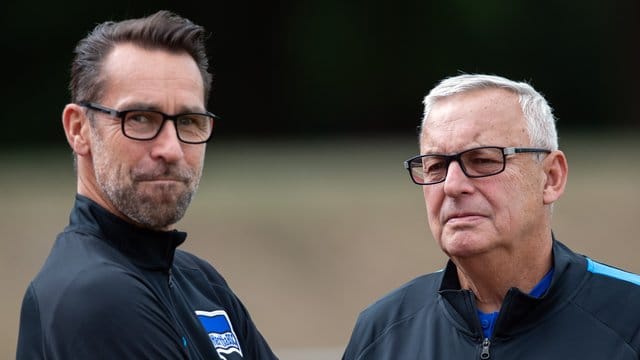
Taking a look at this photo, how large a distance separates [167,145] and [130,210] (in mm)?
223

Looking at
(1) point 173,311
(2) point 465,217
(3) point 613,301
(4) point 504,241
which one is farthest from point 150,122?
(3) point 613,301

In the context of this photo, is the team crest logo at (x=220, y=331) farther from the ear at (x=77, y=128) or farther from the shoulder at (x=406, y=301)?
the ear at (x=77, y=128)

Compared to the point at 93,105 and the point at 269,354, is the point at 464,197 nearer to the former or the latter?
the point at 269,354

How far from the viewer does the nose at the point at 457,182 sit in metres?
3.37

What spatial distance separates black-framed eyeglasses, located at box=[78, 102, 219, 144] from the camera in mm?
3332

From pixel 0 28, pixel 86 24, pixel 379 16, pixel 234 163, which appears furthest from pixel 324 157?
pixel 0 28

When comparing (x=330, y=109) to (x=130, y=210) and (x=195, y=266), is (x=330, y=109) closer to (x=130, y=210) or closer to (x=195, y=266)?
(x=195, y=266)

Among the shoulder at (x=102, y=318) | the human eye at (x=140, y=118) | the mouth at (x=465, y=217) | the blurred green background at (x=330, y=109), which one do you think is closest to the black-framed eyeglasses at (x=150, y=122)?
the human eye at (x=140, y=118)

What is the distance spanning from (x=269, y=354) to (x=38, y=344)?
2.99 feet

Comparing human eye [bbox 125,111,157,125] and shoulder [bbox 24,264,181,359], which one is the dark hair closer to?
human eye [bbox 125,111,157,125]

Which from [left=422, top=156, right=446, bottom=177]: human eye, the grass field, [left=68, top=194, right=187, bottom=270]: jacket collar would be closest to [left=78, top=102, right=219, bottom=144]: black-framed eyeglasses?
[left=68, top=194, right=187, bottom=270]: jacket collar

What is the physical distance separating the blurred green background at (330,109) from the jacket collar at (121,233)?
Answer: 28.0 ft

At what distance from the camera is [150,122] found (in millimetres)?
3361

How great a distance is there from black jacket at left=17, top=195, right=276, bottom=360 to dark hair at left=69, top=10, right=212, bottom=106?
345mm
